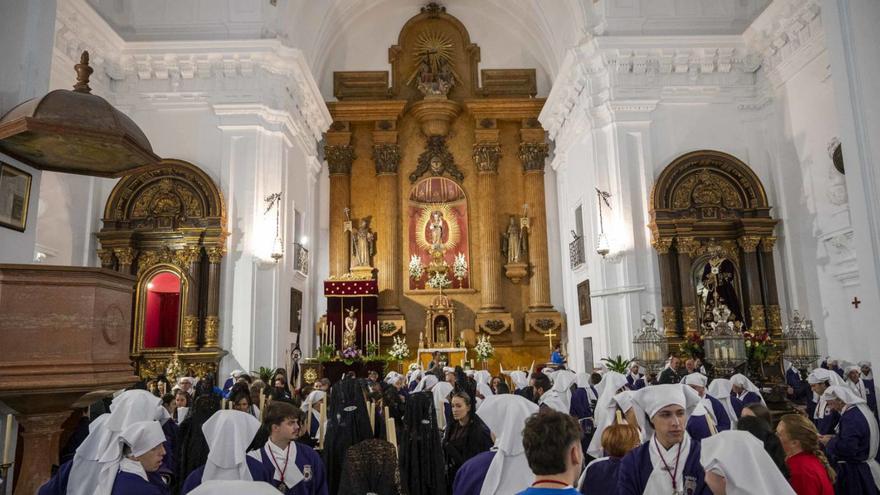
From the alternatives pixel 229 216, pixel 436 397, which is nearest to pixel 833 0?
pixel 436 397

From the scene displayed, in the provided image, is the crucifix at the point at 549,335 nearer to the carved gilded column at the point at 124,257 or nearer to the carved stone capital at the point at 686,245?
the carved stone capital at the point at 686,245

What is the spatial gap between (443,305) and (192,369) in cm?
833

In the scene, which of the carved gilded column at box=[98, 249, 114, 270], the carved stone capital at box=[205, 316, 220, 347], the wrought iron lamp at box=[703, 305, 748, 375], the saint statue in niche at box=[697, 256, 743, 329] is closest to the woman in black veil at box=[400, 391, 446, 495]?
the wrought iron lamp at box=[703, 305, 748, 375]

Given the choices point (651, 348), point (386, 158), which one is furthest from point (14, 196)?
point (386, 158)

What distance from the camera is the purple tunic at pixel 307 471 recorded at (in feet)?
13.6

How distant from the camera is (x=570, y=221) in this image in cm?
1934

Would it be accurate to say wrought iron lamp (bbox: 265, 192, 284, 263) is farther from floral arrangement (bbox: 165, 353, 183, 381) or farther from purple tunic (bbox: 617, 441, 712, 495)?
purple tunic (bbox: 617, 441, 712, 495)

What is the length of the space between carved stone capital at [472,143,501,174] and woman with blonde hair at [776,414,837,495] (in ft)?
57.7

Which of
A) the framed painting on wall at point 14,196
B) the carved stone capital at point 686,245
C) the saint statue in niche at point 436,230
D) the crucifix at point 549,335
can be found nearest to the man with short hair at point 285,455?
the framed painting on wall at point 14,196

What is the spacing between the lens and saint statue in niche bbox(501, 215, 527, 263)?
67.7 feet

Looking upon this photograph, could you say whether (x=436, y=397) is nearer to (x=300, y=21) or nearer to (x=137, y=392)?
(x=137, y=392)

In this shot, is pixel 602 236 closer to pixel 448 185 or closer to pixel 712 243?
pixel 712 243

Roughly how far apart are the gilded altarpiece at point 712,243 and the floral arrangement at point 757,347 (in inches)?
63.0

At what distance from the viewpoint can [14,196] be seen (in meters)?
5.86
